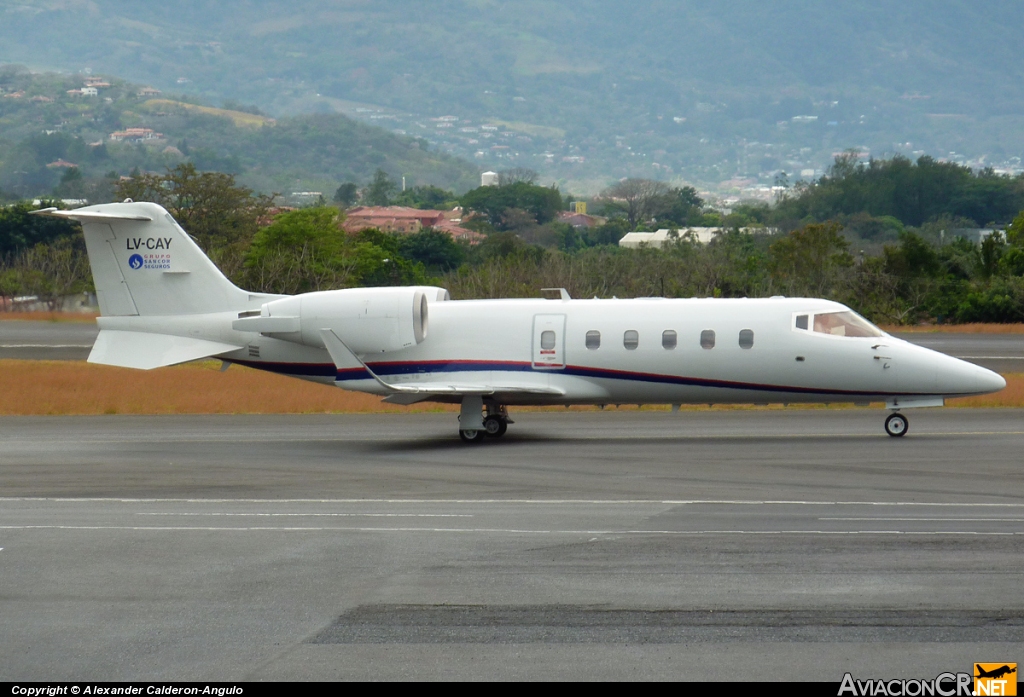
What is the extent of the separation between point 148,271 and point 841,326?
14902mm

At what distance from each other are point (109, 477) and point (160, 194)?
77882mm

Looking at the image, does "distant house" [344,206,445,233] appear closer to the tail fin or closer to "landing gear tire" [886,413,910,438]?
the tail fin

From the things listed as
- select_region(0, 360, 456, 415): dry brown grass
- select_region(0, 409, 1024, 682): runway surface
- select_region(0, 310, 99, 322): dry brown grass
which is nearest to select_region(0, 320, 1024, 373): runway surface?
select_region(0, 310, 99, 322): dry brown grass

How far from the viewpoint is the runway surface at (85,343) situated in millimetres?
44469

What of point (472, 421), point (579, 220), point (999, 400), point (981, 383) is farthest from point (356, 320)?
point (579, 220)

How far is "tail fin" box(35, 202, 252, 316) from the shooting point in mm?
26719

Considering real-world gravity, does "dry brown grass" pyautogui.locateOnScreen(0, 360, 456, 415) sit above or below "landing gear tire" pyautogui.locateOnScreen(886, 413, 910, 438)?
below

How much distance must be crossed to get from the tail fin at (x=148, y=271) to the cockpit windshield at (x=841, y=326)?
40.5 feet

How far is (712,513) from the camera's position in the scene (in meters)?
16.5

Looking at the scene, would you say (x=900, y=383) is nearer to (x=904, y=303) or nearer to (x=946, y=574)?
(x=946, y=574)

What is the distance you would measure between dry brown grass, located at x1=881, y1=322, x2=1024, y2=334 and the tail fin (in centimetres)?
3754

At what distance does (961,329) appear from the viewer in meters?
57.0

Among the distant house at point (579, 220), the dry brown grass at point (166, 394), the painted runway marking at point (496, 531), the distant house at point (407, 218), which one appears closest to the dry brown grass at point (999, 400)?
the dry brown grass at point (166, 394)

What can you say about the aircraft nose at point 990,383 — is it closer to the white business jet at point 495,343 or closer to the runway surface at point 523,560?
the white business jet at point 495,343
